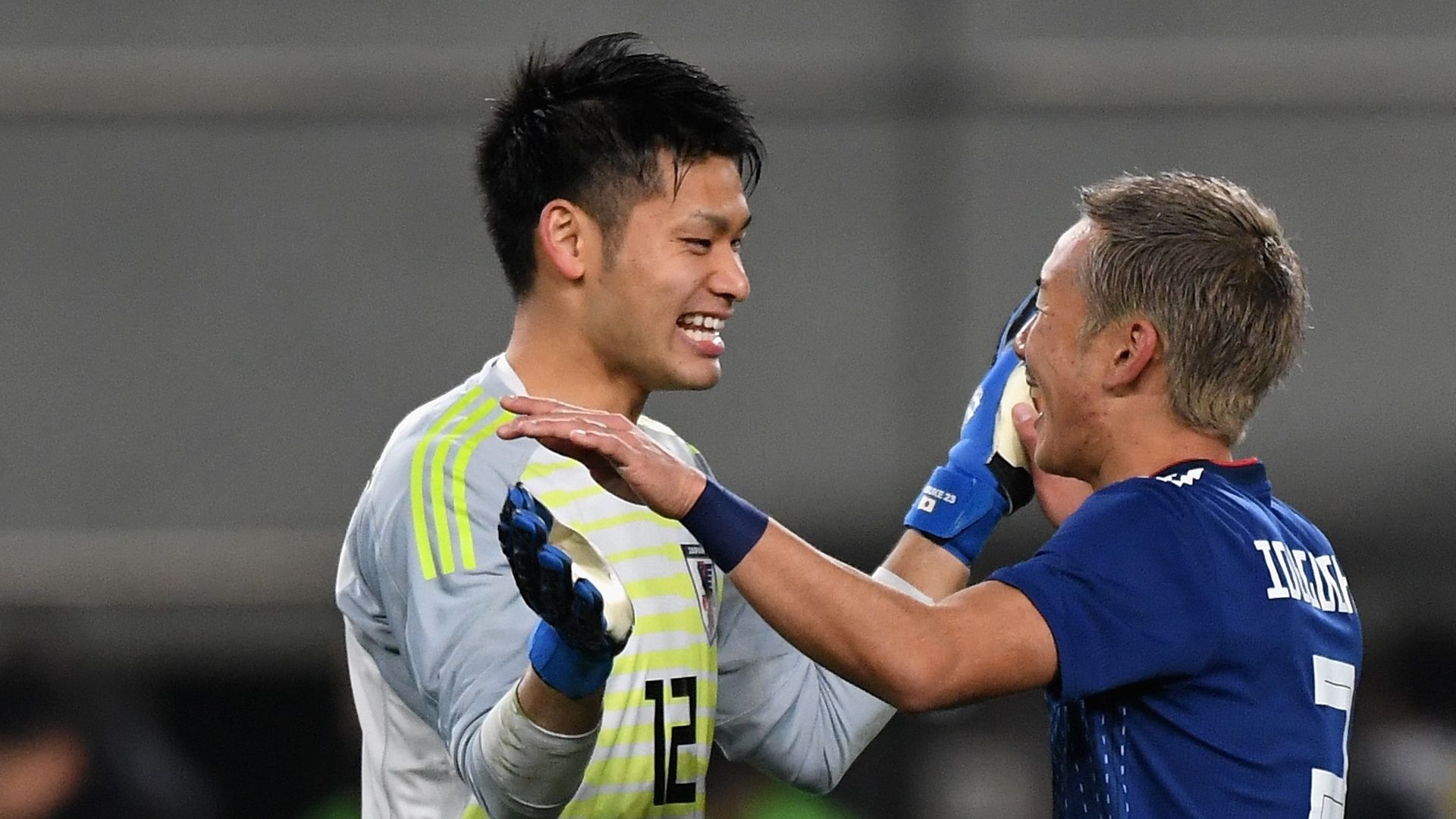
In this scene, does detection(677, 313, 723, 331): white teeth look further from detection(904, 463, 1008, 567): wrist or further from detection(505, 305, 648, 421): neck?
detection(904, 463, 1008, 567): wrist

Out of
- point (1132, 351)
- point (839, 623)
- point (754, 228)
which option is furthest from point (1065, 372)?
point (754, 228)

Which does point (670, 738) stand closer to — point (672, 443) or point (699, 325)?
point (672, 443)

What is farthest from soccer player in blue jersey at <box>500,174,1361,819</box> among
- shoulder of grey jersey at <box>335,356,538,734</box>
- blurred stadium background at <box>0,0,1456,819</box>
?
blurred stadium background at <box>0,0,1456,819</box>

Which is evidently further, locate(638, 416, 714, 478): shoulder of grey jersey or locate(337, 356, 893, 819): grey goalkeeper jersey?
locate(638, 416, 714, 478): shoulder of grey jersey

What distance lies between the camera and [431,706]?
1.89 m

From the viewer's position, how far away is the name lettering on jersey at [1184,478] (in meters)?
1.75

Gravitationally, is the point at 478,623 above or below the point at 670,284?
below

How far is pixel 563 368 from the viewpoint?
6.88 ft

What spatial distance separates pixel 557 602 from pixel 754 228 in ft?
11.4

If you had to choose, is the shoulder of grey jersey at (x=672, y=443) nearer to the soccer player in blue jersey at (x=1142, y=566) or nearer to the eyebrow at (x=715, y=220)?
the eyebrow at (x=715, y=220)

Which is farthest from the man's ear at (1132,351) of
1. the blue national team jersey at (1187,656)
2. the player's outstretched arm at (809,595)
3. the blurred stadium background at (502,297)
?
the blurred stadium background at (502,297)

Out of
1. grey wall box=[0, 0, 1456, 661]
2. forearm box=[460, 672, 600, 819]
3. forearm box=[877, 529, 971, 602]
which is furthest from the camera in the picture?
grey wall box=[0, 0, 1456, 661]

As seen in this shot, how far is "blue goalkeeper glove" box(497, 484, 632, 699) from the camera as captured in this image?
1556 mm

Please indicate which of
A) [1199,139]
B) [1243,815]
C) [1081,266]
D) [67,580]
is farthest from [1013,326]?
[67,580]
